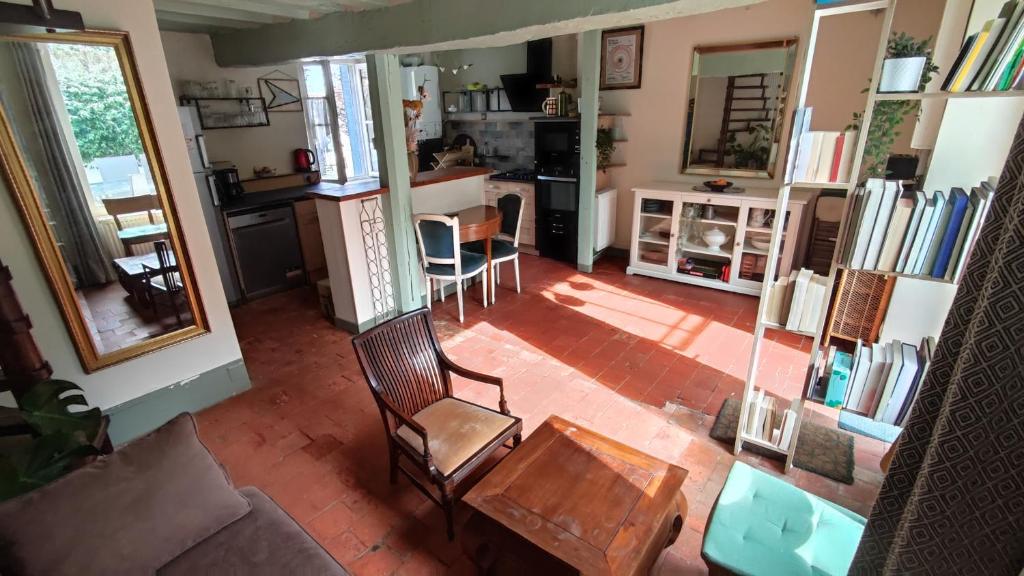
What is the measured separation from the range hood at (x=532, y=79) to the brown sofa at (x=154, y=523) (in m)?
4.71

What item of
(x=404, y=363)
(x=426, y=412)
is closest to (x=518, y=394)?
(x=426, y=412)

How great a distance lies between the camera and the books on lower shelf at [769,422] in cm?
246

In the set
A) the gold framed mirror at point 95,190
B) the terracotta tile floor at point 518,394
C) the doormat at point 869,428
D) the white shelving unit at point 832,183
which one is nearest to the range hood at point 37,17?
the gold framed mirror at point 95,190

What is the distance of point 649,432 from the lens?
105 inches

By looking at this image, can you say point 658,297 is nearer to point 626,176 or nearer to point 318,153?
point 626,176

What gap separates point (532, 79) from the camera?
5.30 meters

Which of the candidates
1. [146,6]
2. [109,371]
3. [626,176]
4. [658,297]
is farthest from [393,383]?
[626,176]

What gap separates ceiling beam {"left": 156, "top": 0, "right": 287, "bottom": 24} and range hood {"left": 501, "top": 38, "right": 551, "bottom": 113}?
101 inches

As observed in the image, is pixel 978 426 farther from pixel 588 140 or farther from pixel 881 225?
pixel 588 140

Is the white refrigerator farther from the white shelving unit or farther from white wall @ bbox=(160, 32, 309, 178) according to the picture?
the white shelving unit

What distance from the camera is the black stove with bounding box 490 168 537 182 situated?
5.47 meters

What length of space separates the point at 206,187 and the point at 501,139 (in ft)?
11.0

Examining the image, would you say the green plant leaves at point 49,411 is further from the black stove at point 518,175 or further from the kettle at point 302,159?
the black stove at point 518,175

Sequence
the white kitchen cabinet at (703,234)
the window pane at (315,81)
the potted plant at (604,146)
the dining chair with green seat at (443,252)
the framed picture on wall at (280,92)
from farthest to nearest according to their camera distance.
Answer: the window pane at (315,81) < the potted plant at (604,146) < the framed picture on wall at (280,92) < the white kitchen cabinet at (703,234) < the dining chair with green seat at (443,252)
